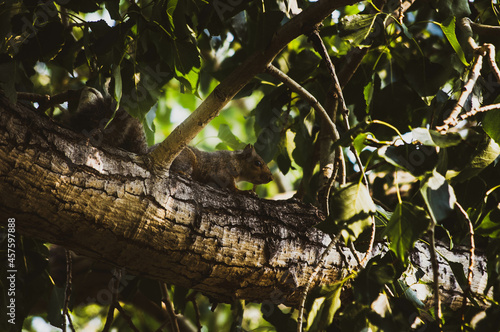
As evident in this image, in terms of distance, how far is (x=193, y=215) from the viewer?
1928 millimetres

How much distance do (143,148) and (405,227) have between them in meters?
1.65

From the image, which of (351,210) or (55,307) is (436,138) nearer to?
(351,210)

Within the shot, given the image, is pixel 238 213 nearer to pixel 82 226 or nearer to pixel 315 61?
pixel 82 226

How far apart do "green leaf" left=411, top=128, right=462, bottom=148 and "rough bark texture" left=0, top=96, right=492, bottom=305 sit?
579 mm

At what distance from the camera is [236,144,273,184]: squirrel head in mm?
4059

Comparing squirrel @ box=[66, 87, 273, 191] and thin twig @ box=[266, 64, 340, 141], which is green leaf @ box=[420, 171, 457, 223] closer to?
thin twig @ box=[266, 64, 340, 141]

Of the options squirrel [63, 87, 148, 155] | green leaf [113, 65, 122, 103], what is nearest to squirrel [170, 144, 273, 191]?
squirrel [63, 87, 148, 155]

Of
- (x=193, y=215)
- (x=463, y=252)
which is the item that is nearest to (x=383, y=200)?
(x=463, y=252)

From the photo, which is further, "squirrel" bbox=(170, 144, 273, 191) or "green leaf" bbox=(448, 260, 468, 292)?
"squirrel" bbox=(170, 144, 273, 191)

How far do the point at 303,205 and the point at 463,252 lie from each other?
100 centimetres

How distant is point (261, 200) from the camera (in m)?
2.25

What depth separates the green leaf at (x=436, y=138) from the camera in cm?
125

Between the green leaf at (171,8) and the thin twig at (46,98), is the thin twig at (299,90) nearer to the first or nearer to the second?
the green leaf at (171,8)

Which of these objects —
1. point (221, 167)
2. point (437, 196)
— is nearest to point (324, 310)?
point (437, 196)
